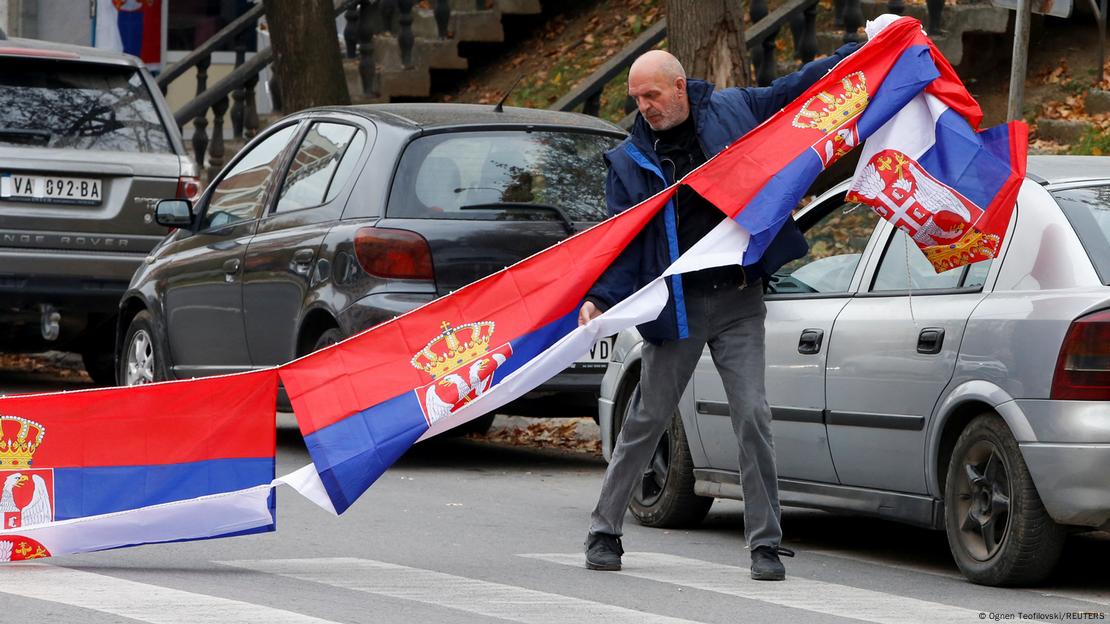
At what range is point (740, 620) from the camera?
20.1ft

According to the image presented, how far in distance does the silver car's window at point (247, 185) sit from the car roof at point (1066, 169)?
466cm

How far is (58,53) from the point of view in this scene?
41.6ft

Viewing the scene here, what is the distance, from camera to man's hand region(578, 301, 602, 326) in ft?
23.0

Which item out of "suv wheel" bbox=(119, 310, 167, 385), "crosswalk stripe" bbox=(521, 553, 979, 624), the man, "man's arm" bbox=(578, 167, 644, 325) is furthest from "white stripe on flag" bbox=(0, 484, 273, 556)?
"suv wheel" bbox=(119, 310, 167, 385)

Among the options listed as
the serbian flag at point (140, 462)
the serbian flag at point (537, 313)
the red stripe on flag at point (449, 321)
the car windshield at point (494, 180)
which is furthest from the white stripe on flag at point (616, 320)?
the car windshield at point (494, 180)

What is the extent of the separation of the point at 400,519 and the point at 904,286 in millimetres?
2478

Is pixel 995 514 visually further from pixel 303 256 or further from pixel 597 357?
pixel 303 256

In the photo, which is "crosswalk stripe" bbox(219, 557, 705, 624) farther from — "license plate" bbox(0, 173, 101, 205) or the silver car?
"license plate" bbox(0, 173, 101, 205)

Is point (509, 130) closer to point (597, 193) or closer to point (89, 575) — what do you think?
point (597, 193)

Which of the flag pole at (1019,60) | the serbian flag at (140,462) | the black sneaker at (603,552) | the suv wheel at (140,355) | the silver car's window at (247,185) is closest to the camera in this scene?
the serbian flag at (140,462)

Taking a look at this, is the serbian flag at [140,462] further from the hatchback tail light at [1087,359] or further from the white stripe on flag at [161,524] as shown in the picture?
the hatchback tail light at [1087,359]

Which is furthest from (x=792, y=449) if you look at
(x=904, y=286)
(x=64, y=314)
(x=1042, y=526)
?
(x=64, y=314)

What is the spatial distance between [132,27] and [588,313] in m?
19.6

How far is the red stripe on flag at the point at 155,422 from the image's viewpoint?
23.2 feet
